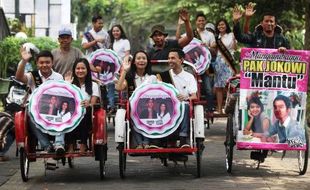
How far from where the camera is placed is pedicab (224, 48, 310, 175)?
401 inches

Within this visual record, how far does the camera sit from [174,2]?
25.7 metres

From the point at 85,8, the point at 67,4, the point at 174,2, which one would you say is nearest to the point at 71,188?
the point at 174,2

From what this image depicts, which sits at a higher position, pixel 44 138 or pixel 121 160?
pixel 44 138

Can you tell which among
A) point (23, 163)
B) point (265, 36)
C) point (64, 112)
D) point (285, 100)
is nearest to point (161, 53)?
point (265, 36)

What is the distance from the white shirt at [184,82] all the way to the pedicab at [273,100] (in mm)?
621

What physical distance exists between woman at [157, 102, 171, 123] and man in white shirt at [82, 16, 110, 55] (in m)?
5.45

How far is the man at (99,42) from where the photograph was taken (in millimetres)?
15047

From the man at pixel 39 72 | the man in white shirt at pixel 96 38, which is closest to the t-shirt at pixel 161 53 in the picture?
the man at pixel 39 72

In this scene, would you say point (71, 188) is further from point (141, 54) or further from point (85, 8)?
point (85, 8)

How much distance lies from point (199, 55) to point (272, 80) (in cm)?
410

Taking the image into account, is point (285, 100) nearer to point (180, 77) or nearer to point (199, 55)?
point (180, 77)

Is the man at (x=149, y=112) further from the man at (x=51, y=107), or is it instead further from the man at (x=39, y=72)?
the man at (x=39, y=72)

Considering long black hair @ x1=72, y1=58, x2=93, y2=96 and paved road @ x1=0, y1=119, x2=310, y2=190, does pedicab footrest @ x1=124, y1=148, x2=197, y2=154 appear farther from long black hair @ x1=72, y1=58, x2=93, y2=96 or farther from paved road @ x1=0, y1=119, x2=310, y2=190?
long black hair @ x1=72, y1=58, x2=93, y2=96

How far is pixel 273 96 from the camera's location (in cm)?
1021
